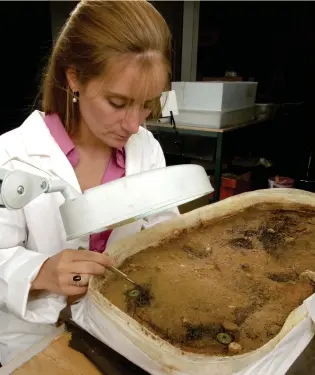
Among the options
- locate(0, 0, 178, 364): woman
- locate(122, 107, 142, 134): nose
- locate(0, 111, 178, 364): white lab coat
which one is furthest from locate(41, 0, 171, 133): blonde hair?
locate(0, 111, 178, 364): white lab coat

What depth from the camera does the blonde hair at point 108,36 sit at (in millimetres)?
778

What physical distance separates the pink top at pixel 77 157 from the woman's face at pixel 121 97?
0.15m

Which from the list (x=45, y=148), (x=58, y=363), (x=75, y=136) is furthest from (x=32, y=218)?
(x=58, y=363)

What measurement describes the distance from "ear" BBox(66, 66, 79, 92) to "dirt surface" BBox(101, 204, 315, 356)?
0.49 m

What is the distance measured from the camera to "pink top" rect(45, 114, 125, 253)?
995mm

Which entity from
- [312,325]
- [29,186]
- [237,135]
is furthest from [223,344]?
[237,135]

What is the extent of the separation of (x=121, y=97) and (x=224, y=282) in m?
0.52

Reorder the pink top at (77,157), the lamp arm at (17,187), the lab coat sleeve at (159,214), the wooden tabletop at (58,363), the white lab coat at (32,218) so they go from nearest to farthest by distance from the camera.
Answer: the lamp arm at (17,187), the wooden tabletop at (58,363), the white lab coat at (32,218), the pink top at (77,157), the lab coat sleeve at (159,214)

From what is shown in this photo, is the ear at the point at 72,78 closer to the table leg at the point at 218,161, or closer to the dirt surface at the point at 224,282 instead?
the dirt surface at the point at 224,282

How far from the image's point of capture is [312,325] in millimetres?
626

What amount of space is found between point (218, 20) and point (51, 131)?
2.49 metres

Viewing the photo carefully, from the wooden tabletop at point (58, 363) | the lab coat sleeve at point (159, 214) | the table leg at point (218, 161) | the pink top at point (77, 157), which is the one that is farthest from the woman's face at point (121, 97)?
the table leg at point (218, 161)

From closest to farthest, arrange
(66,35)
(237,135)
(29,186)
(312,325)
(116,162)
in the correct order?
(29,186)
(312,325)
(66,35)
(116,162)
(237,135)

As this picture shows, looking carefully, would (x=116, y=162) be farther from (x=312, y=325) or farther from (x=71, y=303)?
(x=312, y=325)
